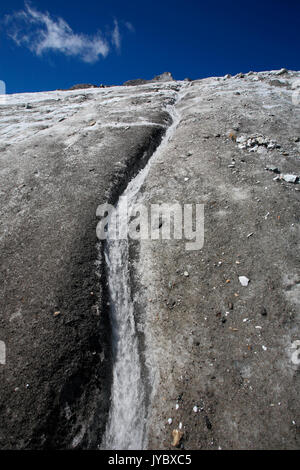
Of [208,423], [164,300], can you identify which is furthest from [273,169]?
[208,423]

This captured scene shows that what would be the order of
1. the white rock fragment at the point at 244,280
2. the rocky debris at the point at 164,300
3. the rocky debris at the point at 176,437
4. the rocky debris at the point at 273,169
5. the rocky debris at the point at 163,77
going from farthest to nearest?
1. the rocky debris at the point at 163,77
2. the rocky debris at the point at 273,169
3. the white rock fragment at the point at 244,280
4. the rocky debris at the point at 164,300
5. the rocky debris at the point at 176,437

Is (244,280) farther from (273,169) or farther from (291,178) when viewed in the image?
(273,169)

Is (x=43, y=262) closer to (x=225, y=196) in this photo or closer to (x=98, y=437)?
(x=98, y=437)

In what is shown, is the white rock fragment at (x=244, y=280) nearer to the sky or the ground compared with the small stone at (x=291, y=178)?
nearer to the ground

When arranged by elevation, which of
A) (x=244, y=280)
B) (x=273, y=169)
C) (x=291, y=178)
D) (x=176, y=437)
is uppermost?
(x=273, y=169)

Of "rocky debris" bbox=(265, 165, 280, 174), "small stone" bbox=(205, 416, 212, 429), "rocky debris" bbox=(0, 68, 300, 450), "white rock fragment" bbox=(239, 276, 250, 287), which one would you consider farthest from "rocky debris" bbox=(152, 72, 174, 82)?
"small stone" bbox=(205, 416, 212, 429)

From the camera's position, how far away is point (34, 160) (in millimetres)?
14984

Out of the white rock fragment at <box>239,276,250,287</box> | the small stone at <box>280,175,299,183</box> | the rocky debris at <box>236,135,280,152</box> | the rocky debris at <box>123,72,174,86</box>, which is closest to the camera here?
the white rock fragment at <box>239,276,250,287</box>

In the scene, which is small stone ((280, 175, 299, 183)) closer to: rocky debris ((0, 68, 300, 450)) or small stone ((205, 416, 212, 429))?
rocky debris ((0, 68, 300, 450))

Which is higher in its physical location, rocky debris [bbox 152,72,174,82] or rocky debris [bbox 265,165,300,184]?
rocky debris [bbox 152,72,174,82]

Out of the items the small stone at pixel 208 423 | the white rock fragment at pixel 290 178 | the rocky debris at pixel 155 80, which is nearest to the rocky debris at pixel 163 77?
the rocky debris at pixel 155 80

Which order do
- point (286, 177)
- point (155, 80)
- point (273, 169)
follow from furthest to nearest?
point (155, 80) < point (273, 169) < point (286, 177)

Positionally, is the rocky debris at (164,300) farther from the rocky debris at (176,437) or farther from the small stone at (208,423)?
the rocky debris at (176,437)

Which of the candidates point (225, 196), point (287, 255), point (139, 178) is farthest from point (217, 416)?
point (139, 178)
